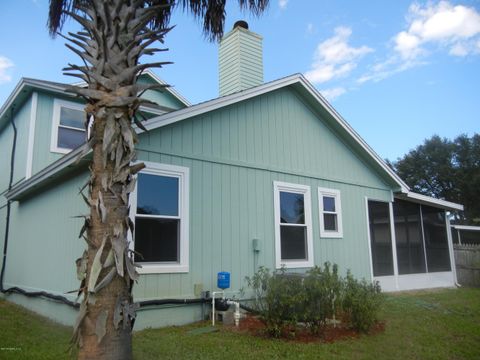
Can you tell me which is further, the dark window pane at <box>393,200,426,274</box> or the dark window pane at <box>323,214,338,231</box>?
the dark window pane at <box>393,200,426,274</box>

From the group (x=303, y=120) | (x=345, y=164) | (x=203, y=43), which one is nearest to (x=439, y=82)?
(x=345, y=164)

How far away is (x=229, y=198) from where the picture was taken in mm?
8445

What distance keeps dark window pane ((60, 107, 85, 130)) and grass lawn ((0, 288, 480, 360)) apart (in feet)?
16.7

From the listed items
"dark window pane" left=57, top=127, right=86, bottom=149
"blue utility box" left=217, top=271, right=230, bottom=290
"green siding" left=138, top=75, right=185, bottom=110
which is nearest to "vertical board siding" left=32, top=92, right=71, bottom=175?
"dark window pane" left=57, top=127, right=86, bottom=149

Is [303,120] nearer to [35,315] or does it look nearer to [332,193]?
[332,193]

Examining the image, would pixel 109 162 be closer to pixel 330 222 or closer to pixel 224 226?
pixel 224 226

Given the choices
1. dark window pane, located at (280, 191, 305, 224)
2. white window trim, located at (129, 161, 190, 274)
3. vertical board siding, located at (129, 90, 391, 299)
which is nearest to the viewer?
white window trim, located at (129, 161, 190, 274)

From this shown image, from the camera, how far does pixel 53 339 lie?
6.21 metres

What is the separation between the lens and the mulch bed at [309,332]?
249 inches

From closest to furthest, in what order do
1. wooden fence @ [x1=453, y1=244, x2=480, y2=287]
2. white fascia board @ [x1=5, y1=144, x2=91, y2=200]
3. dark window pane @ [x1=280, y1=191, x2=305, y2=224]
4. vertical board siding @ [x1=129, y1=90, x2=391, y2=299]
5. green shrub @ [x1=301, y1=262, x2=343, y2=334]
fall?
green shrub @ [x1=301, y1=262, x2=343, y2=334]
white fascia board @ [x1=5, y1=144, x2=91, y2=200]
vertical board siding @ [x1=129, y1=90, x2=391, y2=299]
dark window pane @ [x1=280, y1=191, x2=305, y2=224]
wooden fence @ [x1=453, y1=244, x2=480, y2=287]

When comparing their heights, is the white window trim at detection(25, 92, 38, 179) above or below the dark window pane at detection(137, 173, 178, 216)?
above

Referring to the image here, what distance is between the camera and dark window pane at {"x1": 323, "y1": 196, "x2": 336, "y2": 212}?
10.6 m

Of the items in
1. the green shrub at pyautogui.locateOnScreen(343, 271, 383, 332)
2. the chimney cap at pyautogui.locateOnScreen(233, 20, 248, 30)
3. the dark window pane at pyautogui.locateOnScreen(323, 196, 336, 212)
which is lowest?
the green shrub at pyautogui.locateOnScreen(343, 271, 383, 332)

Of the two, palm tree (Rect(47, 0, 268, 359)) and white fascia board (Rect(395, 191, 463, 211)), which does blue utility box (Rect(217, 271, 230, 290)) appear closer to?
palm tree (Rect(47, 0, 268, 359))
